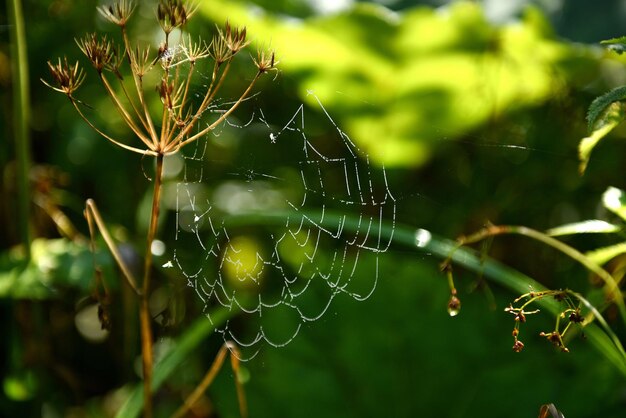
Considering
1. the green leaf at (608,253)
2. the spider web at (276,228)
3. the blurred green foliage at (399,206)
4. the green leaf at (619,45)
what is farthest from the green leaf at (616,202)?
the spider web at (276,228)

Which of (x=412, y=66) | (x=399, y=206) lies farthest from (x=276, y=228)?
(x=412, y=66)

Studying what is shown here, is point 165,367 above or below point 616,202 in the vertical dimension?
below

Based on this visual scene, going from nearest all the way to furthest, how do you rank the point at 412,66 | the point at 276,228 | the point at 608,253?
the point at 608,253 → the point at 412,66 → the point at 276,228

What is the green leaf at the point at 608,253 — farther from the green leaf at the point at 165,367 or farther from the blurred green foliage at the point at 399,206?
the green leaf at the point at 165,367

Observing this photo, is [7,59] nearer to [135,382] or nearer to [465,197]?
[135,382]

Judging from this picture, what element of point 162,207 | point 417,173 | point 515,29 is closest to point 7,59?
point 162,207

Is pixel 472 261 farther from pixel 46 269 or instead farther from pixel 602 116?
pixel 46 269

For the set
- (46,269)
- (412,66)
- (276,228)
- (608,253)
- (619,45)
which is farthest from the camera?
(276,228)
